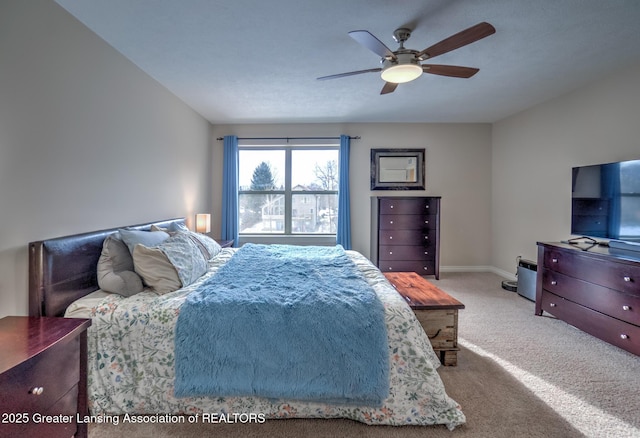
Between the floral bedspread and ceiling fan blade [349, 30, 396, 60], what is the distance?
167 centimetres

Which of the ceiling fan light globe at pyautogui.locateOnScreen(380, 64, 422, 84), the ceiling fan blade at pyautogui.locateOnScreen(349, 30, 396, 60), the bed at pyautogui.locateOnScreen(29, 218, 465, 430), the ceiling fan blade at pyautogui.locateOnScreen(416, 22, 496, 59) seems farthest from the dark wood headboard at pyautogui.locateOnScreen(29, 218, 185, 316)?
the ceiling fan blade at pyautogui.locateOnScreen(416, 22, 496, 59)

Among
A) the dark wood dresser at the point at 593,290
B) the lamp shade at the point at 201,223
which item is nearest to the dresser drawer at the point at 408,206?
the dark wood dresser at the point at 593,290

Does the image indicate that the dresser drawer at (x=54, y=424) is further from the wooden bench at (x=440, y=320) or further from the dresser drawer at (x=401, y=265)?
the dresser drawer at (x=401, y=265)

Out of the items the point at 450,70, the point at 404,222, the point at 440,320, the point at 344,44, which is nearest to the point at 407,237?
the point at 404,222

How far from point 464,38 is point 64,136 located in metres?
2.74

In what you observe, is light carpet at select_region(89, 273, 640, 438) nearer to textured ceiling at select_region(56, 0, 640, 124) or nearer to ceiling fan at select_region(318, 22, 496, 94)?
ceiling fan at select_region(318, 22, 496, 94)

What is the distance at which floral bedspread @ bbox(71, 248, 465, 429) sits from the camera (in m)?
1.48

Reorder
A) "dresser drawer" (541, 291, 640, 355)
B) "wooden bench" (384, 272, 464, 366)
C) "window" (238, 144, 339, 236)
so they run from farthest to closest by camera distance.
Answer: "window" (238, 144, 339, 236)
"dresser drawer" (541, 291, 640, 355)
"wooden bench" (384, 272, 464, 366)

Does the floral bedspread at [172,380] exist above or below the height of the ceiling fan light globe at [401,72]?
below

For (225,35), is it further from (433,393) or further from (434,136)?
(434,136)

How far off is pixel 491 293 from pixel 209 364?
358 cm

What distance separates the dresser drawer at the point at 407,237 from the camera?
4.16 metres

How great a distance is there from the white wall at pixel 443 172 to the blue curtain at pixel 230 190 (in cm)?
18

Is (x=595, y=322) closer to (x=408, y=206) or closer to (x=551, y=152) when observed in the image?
(x=551, y=152)
